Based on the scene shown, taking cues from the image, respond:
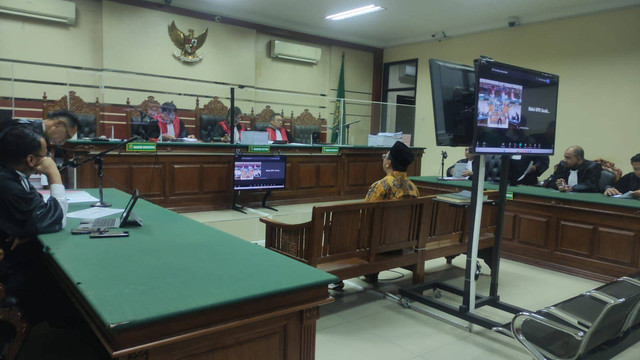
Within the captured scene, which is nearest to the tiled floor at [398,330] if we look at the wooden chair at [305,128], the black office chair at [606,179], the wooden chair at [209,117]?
the black office chair at [606,179]

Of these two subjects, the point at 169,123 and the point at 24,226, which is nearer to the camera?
the point at 24,226

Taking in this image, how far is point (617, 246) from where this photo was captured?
144 inches

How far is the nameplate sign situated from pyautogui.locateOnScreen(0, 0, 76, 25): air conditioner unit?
309cm

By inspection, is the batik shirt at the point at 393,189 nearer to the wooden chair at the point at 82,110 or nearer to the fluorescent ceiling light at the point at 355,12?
the wooden chair at the point at 82,110

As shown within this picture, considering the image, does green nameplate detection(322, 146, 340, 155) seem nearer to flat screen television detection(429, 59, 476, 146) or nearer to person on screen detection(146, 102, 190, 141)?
person on screen detection(146, 102, 190, 141)

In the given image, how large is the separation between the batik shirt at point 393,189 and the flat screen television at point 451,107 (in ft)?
2.75

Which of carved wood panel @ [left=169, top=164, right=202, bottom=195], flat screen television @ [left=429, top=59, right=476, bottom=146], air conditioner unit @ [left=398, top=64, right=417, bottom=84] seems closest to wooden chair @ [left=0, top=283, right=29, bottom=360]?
flat screen television @ [left=429, top=59, right=476, bottom=146]

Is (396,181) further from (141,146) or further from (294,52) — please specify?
(294,52)

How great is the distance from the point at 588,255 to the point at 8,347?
13.9 feet

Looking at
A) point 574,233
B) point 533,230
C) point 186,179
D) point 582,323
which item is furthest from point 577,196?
point 186,179

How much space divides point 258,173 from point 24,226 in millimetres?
4174

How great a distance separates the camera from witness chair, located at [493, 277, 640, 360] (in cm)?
168

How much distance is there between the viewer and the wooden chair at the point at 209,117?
707 centimetres

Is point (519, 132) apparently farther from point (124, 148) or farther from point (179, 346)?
point (124, 148)
